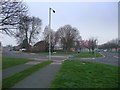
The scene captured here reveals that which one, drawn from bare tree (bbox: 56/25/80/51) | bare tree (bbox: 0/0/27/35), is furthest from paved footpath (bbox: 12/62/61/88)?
bare tree (bbox: 56/25/80/51)

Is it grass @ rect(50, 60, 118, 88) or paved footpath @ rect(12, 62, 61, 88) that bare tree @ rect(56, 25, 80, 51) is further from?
paved footpath @ rect(12, 62, 61, 88)

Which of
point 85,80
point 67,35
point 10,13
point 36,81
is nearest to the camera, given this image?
point 36,81

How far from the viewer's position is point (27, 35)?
259 feet

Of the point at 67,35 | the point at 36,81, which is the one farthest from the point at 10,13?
the point at 67,35

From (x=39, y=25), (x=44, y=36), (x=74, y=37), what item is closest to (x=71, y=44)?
(x=74, y=37)

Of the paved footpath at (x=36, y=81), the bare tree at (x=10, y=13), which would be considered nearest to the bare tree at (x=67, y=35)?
the bare tree at (x=10, y=13)

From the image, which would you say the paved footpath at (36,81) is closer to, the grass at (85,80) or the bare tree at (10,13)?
the grass at (85,80)

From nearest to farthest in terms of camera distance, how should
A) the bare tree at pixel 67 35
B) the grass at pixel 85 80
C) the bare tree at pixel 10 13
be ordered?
1. the grass at pixel 85 80
2. the bare tree at pixel 10 13
3. the bare tree at pixel 67 35

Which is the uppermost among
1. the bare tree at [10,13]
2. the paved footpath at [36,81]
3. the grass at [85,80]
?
the bare tree at [10,13]

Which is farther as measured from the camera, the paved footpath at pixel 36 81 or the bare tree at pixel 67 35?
the bare tree at pixel 67 35

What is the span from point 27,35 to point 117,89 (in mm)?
69978

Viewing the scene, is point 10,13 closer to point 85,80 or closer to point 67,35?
point 85,80

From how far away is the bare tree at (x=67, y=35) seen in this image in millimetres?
95312

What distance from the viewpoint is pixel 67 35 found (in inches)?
3789
